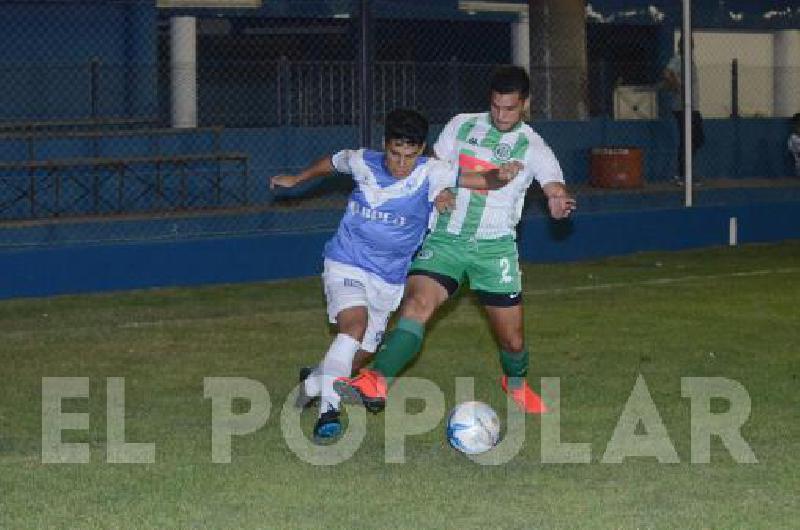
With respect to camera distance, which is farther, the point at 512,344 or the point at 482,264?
the point at 512,344

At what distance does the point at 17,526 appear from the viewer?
6.95m

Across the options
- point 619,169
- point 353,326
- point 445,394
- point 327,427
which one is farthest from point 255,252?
point 619,169

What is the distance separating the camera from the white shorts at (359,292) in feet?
29.8

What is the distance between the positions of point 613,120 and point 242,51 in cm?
556

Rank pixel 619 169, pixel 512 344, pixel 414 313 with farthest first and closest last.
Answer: pixel 619 169
pixel 512 344
pixel 414 313

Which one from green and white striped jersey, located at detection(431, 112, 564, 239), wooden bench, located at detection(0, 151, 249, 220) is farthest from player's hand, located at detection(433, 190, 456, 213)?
wooden bench, located at detection(0, 151, 249, 220)

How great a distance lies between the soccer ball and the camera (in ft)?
26.9

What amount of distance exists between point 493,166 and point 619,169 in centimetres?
1389

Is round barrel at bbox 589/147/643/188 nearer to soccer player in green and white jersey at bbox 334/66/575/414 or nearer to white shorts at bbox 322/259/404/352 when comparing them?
soccer player in green and white jersey at bbox 334/66/575/414

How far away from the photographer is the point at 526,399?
31.6 feet

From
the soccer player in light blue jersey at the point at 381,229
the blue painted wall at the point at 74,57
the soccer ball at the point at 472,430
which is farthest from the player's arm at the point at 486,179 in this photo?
the blue painted wall at the point at 74,57

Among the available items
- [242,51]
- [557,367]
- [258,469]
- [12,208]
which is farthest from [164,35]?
[258,469]

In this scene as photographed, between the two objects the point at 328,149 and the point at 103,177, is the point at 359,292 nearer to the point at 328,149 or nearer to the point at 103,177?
the point at 103,177

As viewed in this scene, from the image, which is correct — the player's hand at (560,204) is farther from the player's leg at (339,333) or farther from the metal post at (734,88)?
the metal post at (734,88)
